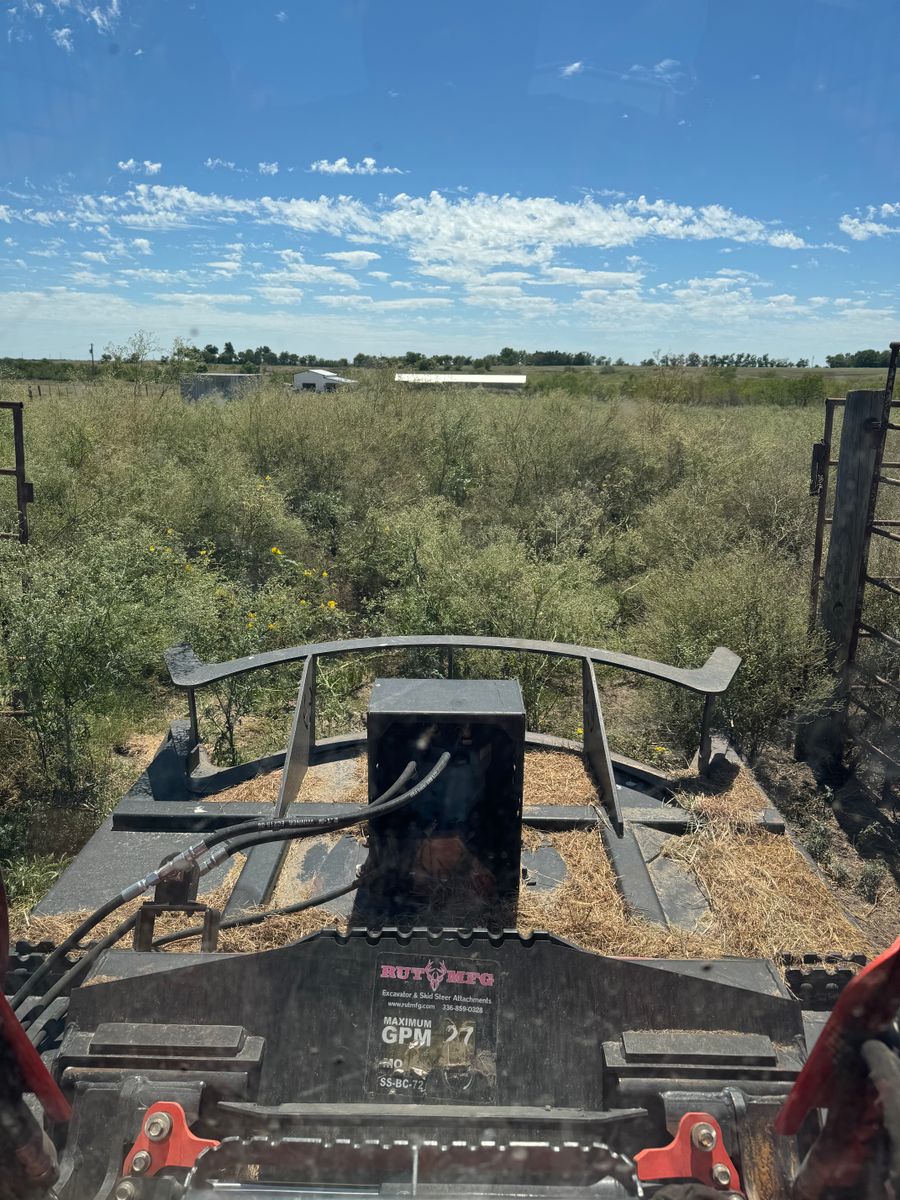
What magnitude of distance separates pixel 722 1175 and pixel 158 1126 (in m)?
1.07

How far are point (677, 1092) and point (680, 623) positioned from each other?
22.7ft

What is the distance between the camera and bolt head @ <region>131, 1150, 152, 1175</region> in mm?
1586

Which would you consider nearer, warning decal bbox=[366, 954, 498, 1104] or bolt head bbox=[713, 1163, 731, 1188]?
bolt head bbox=[713, 1163, 731, 1188]

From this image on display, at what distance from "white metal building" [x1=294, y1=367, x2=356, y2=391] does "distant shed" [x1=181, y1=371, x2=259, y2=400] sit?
995mm

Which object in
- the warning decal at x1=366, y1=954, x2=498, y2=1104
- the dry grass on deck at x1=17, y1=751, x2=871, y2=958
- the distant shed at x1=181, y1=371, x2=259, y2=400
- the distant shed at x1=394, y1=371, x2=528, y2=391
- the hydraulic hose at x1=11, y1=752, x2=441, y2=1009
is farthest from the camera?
the distant shed at x1=394, y1=371, x2=528, y2=391

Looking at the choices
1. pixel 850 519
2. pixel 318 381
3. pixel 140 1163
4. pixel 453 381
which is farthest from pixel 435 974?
pixel 318 381

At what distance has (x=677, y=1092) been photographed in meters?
1.90

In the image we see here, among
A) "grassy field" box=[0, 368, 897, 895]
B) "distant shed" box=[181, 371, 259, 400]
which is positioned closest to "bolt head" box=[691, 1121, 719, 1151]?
"grassy field" box=[0, 368, 897, 895]

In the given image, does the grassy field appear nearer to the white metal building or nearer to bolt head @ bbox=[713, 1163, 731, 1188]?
the white metal building

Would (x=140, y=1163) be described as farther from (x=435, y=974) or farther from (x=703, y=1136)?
(x=703, y=1136)

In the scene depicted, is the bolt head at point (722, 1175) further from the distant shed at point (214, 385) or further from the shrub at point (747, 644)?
the distant shed at point (214, 385)

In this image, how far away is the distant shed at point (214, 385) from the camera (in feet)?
56.2

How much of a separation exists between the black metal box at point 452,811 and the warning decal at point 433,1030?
1206 mm

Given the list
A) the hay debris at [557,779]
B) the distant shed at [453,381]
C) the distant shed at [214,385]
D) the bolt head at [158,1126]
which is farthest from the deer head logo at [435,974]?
the distant shed at [453,381]
